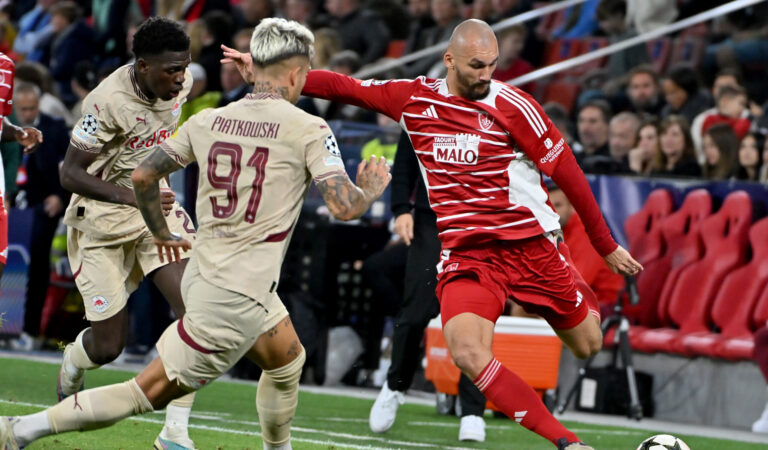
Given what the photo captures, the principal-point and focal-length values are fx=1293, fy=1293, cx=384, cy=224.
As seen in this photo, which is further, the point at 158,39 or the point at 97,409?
the point at 158,39

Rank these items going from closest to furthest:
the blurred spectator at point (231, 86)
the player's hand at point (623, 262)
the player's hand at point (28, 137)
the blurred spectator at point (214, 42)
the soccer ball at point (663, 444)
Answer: the soccer ball at point (663, 444), the player's hand at point (623, 262), the player's hand at point (28, 137), the blurred spectator at point (231, 86), the blurred spectator at point (214, 42)

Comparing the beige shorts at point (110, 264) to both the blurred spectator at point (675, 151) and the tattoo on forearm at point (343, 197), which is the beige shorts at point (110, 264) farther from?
the blurred spectator at point (675, 151)

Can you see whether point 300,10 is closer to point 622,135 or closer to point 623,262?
point 622,135

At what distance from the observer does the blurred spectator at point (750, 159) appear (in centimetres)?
1132

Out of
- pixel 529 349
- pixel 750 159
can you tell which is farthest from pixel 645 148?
pixel 529 349

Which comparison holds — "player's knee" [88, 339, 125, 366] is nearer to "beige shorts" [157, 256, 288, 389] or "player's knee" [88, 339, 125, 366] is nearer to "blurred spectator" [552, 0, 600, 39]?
"beige shorts" [157, 256, 288, 389]

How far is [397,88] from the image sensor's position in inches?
274

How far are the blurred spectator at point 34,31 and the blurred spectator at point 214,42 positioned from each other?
380cm

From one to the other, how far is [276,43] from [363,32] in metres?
11.4

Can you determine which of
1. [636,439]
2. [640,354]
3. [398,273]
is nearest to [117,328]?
[636,439]

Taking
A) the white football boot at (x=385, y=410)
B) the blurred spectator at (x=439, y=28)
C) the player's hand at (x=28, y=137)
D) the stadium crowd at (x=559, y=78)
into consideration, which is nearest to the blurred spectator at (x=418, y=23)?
the stadium crowd at (x=559, y=78)

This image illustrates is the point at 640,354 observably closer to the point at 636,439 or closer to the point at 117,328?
the point at 636,439

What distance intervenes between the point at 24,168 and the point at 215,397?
462cm

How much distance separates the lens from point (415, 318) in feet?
28.4
